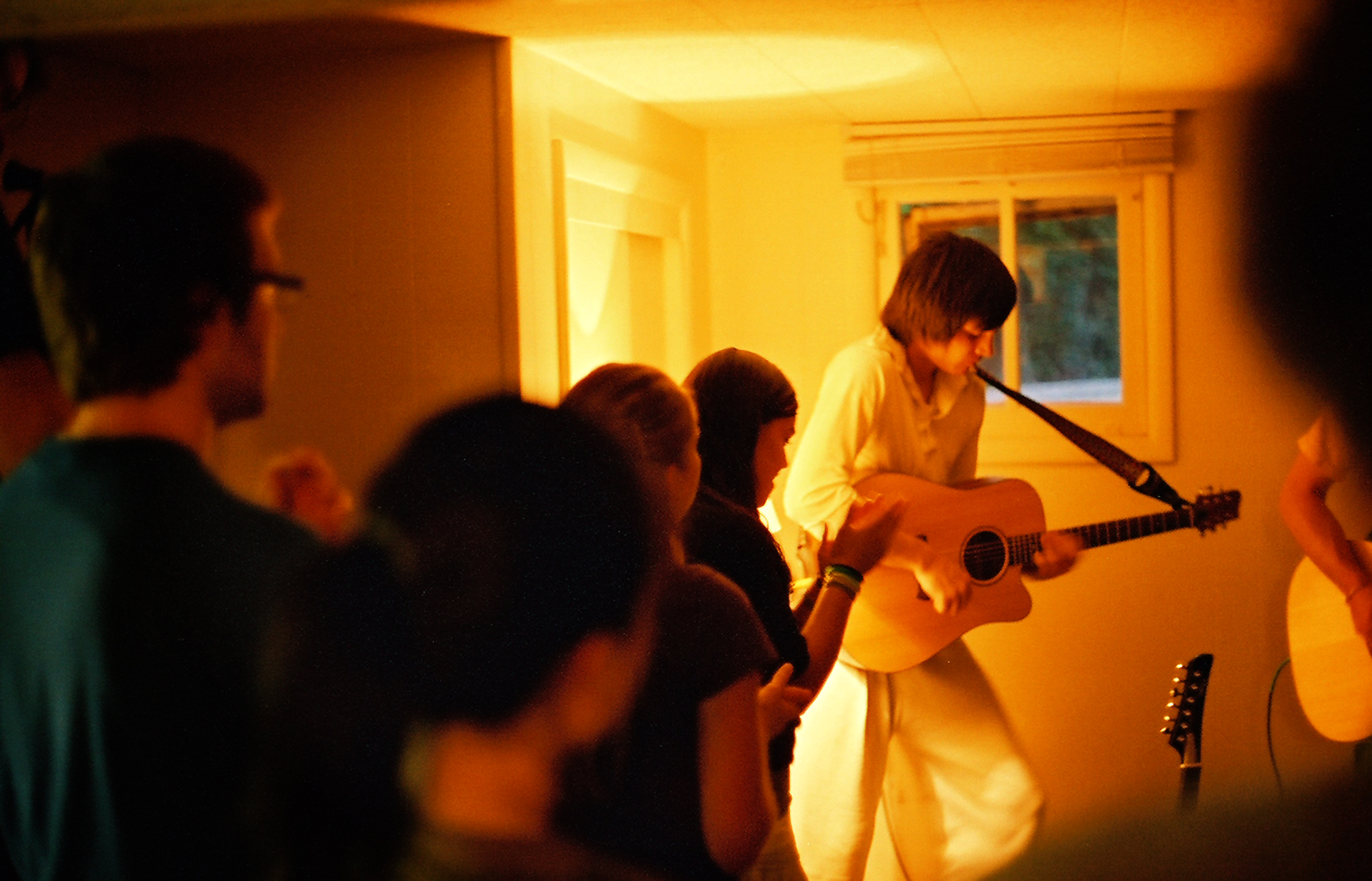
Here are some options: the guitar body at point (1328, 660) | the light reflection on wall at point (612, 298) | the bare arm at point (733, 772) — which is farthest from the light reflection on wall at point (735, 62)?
the guitar body at point (1328, 660)

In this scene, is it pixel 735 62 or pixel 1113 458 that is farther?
pixel 1113 458

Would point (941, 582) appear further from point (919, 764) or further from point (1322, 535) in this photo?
point (1322, 535)

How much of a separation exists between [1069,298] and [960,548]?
2.34 feet

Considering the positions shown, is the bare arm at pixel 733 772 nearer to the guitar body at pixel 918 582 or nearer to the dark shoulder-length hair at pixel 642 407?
the dark shoulder-length hair at pixel 642 407

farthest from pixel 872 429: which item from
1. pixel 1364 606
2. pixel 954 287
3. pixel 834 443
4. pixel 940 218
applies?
pixel 940 218

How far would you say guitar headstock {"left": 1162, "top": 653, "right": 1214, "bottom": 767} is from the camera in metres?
1.50

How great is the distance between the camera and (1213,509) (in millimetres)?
1591

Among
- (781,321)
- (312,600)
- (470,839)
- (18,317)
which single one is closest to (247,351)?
(18,317)

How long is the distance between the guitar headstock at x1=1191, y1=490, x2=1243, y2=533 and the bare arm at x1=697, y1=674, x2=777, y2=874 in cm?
103

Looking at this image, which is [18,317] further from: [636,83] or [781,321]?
[781,321]

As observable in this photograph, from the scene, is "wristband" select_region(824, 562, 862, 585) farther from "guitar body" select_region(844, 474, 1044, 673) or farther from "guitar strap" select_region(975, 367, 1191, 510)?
"guitar strap" select_region(975, 367, 1191, 510)

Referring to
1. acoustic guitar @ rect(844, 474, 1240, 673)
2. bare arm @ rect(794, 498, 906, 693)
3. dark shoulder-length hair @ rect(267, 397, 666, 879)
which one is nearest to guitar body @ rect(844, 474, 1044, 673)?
acoustic guitar @ rect(844, 474, 1240, 673)

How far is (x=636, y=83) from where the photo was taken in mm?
1563

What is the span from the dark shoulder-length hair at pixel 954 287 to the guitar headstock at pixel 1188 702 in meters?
0.52
